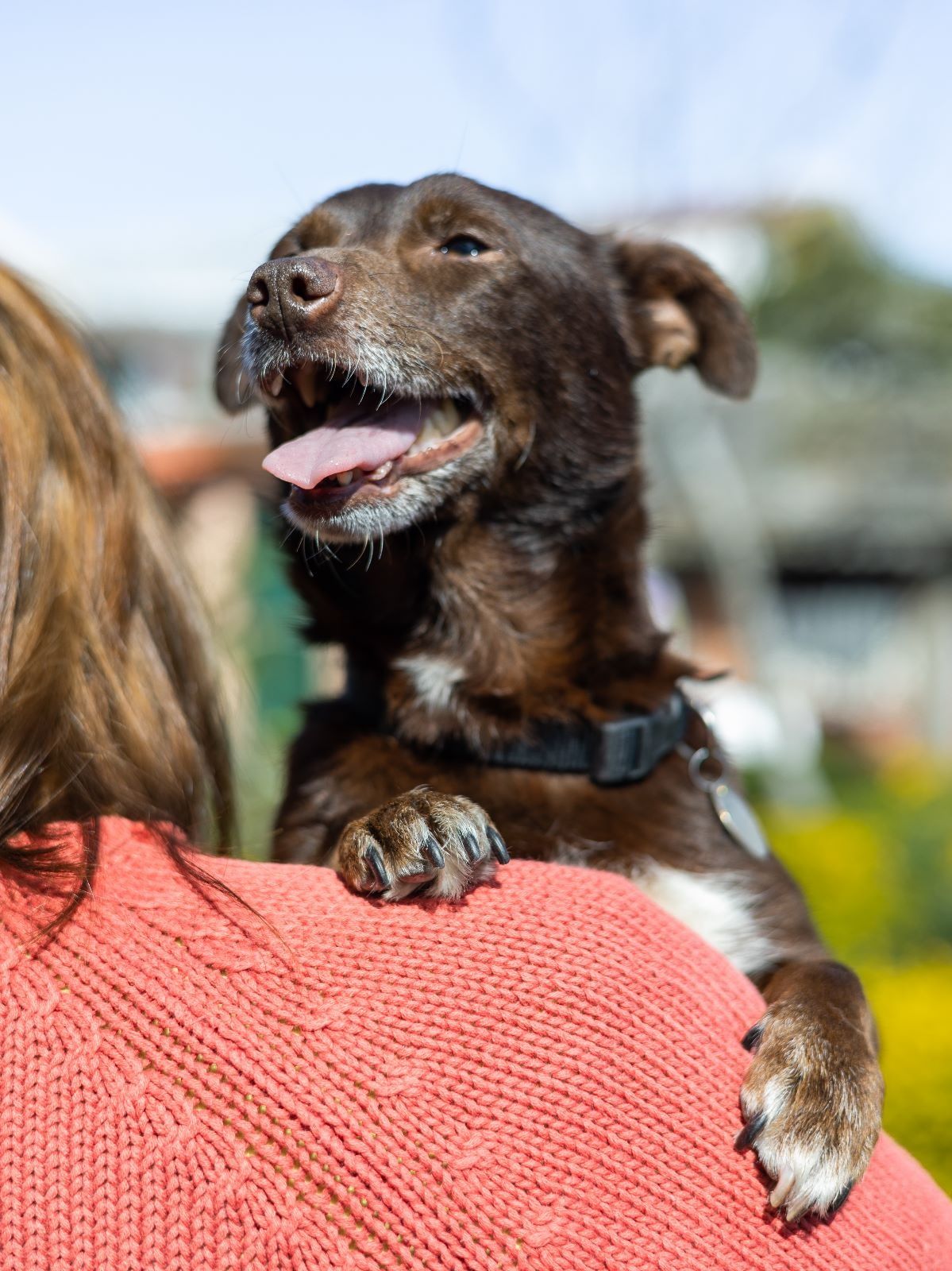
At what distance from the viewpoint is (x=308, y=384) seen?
2.28 m

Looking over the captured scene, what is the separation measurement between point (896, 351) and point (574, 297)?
68.8 feet

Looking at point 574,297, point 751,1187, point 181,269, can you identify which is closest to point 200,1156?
point 751,1187

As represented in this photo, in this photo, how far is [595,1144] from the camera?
4.26ft

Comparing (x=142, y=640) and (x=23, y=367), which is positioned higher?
(x=23, y=367)

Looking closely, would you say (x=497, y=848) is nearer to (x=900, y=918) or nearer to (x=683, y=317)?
(x=683, y=317)

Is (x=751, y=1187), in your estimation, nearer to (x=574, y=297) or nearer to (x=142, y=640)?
(x=142, y=640)

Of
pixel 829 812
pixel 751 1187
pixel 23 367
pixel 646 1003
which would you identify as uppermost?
pixel 23 367

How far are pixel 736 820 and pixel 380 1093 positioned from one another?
108cm

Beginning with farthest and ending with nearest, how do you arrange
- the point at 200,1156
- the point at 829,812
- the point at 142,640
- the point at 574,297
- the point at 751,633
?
the point at 751,633 → the point at 829,812 → the point at 574,297 → the point at 142,640 → the point at 200,1156

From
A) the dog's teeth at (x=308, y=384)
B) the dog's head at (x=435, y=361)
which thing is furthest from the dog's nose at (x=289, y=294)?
the dog's teeth at (x=308, y=384)

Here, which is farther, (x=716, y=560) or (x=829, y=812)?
(x=716, y=560)

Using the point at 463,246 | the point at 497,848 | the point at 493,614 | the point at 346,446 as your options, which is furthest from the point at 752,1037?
the point at 463,246

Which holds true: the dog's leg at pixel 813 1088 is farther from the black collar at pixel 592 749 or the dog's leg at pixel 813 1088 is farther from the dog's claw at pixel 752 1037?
the black collar at pixel 592 749

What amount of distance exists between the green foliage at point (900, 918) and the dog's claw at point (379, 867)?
1.94 metres
